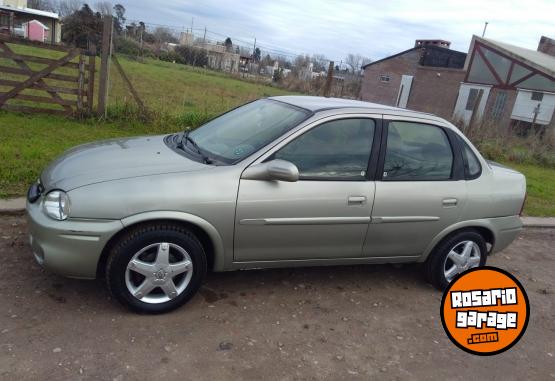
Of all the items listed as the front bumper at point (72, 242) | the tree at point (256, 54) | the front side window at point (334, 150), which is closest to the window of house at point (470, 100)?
the tree at point (256, 54)

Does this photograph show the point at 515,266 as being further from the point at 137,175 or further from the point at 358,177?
the point at 137,175

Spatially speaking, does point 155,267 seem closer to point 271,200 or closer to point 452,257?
point 271,200

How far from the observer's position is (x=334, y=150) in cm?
389

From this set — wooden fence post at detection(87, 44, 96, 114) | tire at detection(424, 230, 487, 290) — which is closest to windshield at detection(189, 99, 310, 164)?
tire at detection(424, 230, 487, 290)

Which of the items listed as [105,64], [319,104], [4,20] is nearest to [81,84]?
[105,64]

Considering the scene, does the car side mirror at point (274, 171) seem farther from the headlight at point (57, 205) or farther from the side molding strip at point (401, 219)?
the headlight at point (57, 205)

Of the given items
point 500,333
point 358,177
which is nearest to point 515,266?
point 500,333

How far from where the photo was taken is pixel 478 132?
13.3 m

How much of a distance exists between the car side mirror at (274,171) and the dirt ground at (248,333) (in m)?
1.08

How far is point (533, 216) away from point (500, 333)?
4.75m

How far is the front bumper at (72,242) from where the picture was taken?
315 centimetres

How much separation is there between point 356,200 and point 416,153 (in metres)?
0.82

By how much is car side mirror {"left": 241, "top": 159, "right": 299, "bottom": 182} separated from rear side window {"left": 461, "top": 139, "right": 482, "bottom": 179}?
1836 mm

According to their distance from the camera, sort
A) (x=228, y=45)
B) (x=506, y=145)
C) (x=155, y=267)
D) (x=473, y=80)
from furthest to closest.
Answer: (x=228, y=45)
(x=473, y=80)
(x=506, y=145)
(x=155, y=267)
